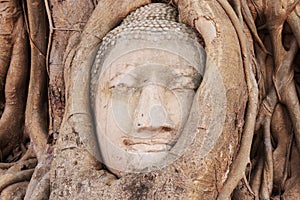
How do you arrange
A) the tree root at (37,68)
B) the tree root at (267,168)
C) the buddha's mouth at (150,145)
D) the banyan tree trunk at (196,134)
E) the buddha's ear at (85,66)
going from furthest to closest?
the tree root at (37,68) → the tree root at (267,168) → the buddha's ear at (85,66) → the buddha's mouth at (150,145) → the banyan tree trunk at (196,134)

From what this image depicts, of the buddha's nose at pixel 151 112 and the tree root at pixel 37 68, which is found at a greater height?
the buddha's nose at pixel 151 112

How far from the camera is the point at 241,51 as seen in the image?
5.41 ft

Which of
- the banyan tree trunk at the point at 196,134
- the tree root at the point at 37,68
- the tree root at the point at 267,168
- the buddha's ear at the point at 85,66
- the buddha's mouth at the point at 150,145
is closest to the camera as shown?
the banyan tree trunk at the point at 196,134

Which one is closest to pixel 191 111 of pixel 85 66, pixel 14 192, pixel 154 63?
pixel 154 63

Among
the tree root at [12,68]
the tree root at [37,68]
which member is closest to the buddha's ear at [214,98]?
the tree root at [37,68]

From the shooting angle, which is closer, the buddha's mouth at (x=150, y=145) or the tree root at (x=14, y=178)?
the buddha's mouth at (x=150, y=145)

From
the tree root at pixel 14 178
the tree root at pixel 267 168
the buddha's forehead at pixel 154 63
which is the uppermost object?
the buddha's forehead at pixel 154 63

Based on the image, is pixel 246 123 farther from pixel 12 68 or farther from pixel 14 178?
pixel 12 68

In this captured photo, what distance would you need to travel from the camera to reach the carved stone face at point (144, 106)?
1.53 meters

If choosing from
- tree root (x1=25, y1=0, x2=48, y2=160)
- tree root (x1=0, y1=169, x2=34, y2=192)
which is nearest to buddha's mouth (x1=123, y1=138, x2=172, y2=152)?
tree root (x1=0, y1=169, x2=34, y2=192)

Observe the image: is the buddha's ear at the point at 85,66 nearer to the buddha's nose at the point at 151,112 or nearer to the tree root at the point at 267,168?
the buddha's nose at the point at 151,112

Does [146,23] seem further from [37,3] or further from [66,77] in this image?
[37,3]

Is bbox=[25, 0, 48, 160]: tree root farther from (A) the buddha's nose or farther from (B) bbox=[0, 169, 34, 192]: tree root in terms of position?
(A) the buddha's nose

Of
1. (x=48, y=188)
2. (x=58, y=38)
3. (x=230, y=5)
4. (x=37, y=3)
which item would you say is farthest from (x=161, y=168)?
(x=37, y=3)
